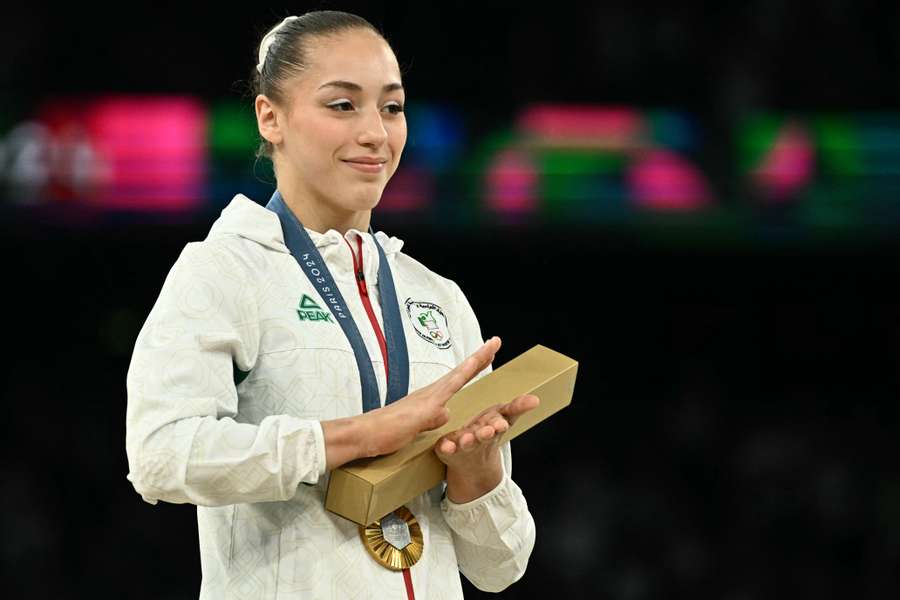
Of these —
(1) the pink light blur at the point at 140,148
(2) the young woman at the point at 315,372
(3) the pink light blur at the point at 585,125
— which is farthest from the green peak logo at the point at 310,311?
(3) the pink light blur at the point at 585,125

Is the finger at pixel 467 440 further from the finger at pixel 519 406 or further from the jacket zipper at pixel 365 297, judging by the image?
the jacket zipper at pixel 365 297

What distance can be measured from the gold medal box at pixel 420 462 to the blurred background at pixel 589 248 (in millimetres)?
3131

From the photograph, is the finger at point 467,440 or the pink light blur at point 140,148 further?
the pink light blur at point 140,148

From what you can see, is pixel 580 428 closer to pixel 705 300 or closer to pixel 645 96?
pixel 705 300

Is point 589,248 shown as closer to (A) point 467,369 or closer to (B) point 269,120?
(B) point 269,120

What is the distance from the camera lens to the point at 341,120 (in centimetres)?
195

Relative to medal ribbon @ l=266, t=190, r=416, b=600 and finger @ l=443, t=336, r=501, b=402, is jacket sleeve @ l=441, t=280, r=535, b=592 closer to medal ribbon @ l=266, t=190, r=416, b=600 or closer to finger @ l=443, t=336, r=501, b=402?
medal ribbon @ l=266, t=190, r=416, b=600

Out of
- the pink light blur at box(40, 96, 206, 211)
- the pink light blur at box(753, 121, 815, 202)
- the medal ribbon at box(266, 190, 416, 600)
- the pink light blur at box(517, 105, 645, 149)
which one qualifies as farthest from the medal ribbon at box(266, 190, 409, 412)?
the pink light blur at box(753, 121, 815, 202)

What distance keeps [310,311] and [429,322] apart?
24cm

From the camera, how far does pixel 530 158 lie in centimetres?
542

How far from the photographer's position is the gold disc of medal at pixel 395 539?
1.82m

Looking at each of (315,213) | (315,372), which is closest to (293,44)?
(315,213)

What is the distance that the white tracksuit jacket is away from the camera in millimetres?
1663

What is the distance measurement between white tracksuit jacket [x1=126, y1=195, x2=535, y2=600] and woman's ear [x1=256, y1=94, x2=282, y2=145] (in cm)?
11
